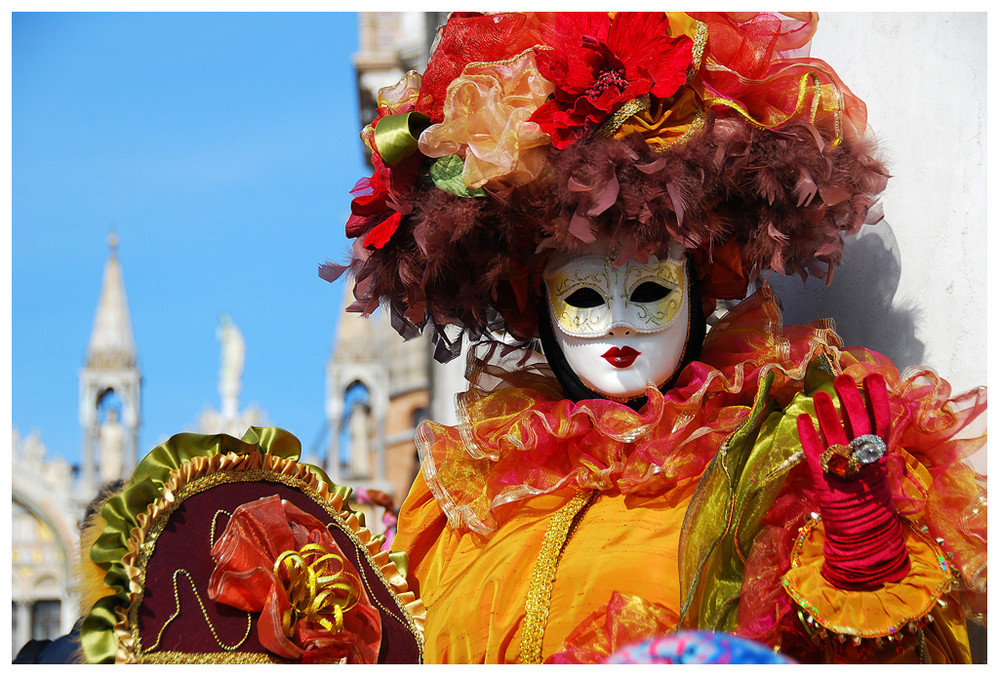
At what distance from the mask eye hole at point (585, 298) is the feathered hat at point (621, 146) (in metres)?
0.11

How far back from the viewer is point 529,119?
2.00 meters

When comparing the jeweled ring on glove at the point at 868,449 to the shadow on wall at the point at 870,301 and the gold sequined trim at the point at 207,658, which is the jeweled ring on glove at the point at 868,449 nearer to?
the shadow on wall at the point at 870,301

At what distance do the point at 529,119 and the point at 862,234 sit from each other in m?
0.93

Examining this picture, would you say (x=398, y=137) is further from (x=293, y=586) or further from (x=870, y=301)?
(x=870, y=301)

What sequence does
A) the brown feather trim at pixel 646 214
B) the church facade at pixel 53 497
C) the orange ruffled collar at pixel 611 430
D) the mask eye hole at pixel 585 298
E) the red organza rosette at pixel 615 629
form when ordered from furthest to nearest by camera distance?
the church facade at pixel 53 497 < the mask eye hole at pixel 585 298 < the orange ruffled collar at pixel 611 430 < the brown feather trim at pixel 646 214 < the red organza rosette at pixel 615 629

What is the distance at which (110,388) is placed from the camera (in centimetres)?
2128

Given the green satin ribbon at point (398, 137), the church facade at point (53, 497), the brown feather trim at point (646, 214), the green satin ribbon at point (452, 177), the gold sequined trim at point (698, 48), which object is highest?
the gold sequined trim at point (698, 48)

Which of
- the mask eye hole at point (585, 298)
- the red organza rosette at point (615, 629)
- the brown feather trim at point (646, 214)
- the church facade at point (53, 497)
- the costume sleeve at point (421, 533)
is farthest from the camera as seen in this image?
the church facade at point (53, 497)

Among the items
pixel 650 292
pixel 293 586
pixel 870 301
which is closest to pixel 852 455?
pixel 650 292

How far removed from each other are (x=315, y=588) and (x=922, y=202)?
1448 mm

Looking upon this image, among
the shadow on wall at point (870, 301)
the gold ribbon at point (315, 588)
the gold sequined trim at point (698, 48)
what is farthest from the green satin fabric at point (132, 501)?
the shadow on wall at point (870, 301)

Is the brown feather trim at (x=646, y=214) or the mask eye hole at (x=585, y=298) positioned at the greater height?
the brown feather trim at (x=646, y=214)

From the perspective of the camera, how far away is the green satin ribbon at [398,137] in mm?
2090

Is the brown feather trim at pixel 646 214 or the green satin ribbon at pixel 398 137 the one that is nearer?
the brown feather trim at pixel 646 214
